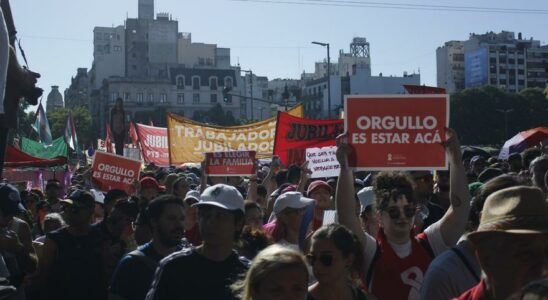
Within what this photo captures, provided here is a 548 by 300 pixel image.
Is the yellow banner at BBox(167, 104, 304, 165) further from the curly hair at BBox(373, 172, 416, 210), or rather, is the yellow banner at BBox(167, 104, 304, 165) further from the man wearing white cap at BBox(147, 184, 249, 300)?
the man wearing white cap at BBox(147, 184, 249, 300)

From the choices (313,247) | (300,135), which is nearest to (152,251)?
(313,247)

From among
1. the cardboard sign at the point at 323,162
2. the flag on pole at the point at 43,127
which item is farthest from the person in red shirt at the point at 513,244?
the flag on pole at the point at 43,127

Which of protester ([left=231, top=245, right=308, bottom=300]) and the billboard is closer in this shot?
protester ([left=231, top=245, right=308, bottom=300])

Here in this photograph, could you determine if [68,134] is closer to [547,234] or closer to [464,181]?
[464,181]

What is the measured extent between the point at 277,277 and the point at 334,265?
0.79 m

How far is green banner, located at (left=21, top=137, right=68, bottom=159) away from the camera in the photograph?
73.2 feet

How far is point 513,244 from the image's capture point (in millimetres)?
2785

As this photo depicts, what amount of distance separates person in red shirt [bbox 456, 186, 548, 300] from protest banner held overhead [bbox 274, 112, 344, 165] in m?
10.1

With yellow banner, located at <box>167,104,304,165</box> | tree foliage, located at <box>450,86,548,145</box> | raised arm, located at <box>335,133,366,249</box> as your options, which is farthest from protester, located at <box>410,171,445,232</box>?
tree foliage, located at <box>450,86,548,145</box>

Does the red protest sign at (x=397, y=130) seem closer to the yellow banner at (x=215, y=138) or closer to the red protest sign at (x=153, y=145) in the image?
the yellow banner at (x=215, y=138)

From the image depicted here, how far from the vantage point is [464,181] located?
4875mm

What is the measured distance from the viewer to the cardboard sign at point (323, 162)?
1198cm

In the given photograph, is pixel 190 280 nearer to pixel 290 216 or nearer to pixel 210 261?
pixel 210 261

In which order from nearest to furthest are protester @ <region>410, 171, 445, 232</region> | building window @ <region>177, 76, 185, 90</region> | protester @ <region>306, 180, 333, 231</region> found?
protester @ <region>410, 171, 445, 232</region> → protester @ <region>306, 180, 333, 231</region> → building window @ <region>177, 76, 185, 90</region>
